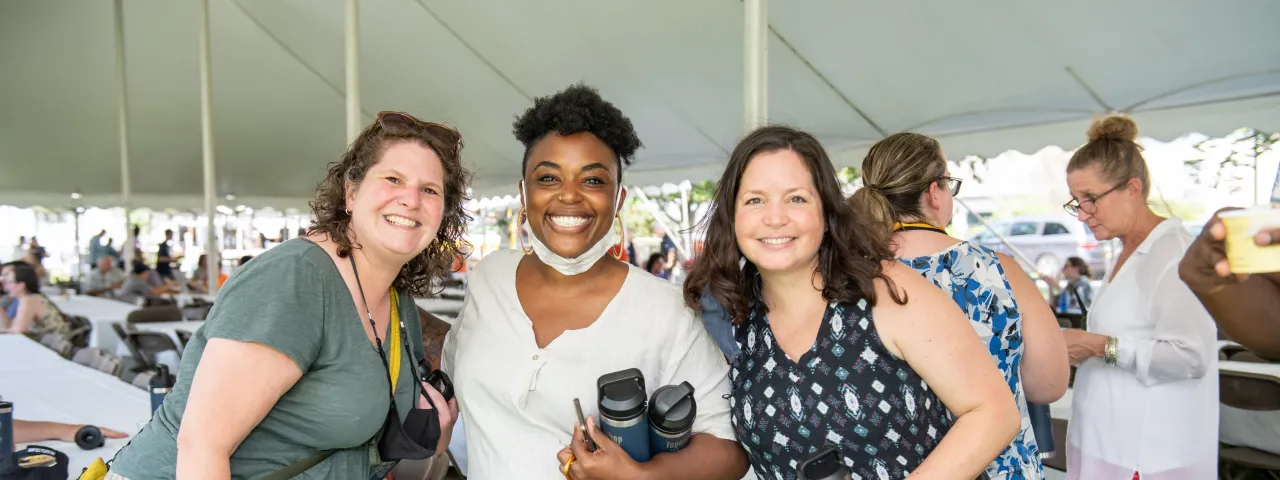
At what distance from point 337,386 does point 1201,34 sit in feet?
16.9

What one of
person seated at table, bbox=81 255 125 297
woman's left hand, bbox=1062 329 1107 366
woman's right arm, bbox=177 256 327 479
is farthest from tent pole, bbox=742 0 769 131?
person seated at table, bbox=81 255 125 297

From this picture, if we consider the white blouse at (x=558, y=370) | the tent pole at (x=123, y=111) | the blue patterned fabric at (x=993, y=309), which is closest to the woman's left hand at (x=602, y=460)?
the white blouse at (x=558, y=370)

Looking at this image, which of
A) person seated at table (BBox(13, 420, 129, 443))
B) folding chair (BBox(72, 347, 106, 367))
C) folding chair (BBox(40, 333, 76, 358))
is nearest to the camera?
person seated at table (BBox(13, 420, 129, 443))

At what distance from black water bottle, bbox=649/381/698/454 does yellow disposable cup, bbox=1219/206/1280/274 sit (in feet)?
2.58

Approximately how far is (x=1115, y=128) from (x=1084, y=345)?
0.70 m

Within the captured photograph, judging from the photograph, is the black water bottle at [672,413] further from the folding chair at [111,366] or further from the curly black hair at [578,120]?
the folding chair at [111,366]

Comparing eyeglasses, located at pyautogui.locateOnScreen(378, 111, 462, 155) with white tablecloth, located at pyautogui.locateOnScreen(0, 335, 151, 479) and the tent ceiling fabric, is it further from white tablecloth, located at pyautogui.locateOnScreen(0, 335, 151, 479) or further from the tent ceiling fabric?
white tablecloth, located at pyautogui.locateOnScreen(0, 335, 151, 479)

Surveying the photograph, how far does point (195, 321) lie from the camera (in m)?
7.24

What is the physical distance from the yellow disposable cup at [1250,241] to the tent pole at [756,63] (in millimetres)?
2176

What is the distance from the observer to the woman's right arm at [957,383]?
4.13ft

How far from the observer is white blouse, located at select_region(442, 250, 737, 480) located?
155cm

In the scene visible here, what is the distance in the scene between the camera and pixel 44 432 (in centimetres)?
262

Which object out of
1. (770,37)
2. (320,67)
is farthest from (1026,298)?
(320,67)

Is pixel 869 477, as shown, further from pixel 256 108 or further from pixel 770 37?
pixel 256 108
